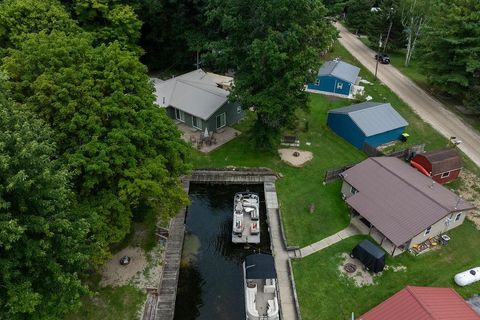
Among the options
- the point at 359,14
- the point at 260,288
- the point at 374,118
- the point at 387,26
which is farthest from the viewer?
the point at 359,14

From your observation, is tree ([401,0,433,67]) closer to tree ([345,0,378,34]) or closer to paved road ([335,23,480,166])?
paved road ([335,23,480,166])

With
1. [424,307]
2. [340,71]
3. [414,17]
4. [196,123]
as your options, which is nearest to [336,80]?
[340,71]

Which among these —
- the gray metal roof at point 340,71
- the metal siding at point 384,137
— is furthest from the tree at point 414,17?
the metal siding at point 384,137

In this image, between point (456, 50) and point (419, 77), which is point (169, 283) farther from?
point (419, 77)

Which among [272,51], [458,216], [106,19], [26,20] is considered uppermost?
[26,20]

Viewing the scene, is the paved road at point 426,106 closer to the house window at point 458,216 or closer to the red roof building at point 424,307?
the house window at point 458,216

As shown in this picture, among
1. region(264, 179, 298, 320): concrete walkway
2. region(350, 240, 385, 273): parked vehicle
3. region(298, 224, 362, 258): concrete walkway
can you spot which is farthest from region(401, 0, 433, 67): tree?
region(350, 240, 385, 273): parked vehicle
